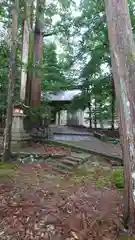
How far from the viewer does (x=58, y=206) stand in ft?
11.8

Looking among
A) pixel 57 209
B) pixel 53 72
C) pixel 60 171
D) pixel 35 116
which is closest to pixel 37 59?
pixel 35 116

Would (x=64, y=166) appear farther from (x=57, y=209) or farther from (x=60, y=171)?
(x=57, y=209)

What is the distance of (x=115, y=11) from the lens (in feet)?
9.86

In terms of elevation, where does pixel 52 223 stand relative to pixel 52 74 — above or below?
below

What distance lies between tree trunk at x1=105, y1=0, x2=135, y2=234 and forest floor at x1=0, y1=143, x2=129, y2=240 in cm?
52

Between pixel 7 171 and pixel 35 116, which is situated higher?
pixel 35 116

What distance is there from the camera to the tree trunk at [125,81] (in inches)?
109

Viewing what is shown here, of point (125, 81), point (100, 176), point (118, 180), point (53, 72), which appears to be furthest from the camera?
point (53, 72)

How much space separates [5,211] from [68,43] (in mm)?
11239

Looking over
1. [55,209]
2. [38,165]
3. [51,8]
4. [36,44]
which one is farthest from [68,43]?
[55,209]

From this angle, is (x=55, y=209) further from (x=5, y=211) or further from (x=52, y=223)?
(x=5, y=211)

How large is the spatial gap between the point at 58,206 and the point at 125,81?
7.74 ft

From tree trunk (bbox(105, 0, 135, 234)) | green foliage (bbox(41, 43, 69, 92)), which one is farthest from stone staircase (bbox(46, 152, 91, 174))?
green foliage (bbox(41, 43, 69, 92))

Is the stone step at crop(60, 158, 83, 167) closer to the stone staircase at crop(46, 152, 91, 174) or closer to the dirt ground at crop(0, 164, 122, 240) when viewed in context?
the stone staircase at crop(46, 152, 91, 174)
